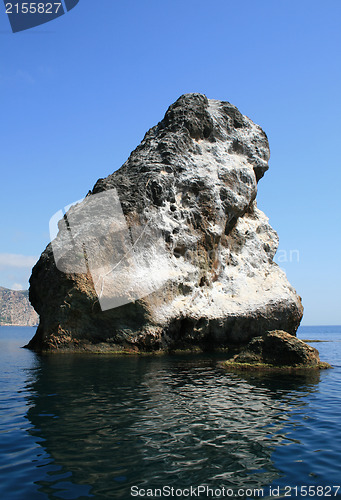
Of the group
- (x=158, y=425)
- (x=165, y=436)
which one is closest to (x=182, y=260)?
(x=158, y=425)

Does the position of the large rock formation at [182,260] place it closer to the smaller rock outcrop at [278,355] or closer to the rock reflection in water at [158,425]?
the smaller rock outcrop at [278,355]

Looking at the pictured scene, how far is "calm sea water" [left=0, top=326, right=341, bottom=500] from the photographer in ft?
21.1

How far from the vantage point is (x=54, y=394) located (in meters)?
12.9

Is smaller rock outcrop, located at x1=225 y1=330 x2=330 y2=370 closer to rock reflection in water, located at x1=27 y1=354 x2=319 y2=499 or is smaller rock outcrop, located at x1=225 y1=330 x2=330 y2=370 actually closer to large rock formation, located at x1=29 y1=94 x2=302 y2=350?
rock reflection in water, located at x1=27 y1=354 x2=319 y2=499

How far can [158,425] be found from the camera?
31.5 feet

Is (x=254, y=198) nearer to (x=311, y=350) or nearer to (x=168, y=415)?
(x=311, y=350)

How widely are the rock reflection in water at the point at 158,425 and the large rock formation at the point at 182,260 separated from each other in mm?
9200

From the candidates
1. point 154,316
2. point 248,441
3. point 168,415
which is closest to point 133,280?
point 154,316

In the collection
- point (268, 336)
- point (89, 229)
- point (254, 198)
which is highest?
point (254, 198)

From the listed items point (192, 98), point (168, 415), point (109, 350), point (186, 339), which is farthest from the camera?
point (192, 98)

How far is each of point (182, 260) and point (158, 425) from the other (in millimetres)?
21753

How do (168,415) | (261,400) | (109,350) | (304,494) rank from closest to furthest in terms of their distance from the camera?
(304,494) → (168,415) → (261,400) → (109,350)

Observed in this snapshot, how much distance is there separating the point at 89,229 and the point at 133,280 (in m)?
5.08

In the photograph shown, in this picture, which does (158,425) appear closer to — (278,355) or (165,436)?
(165,436)
